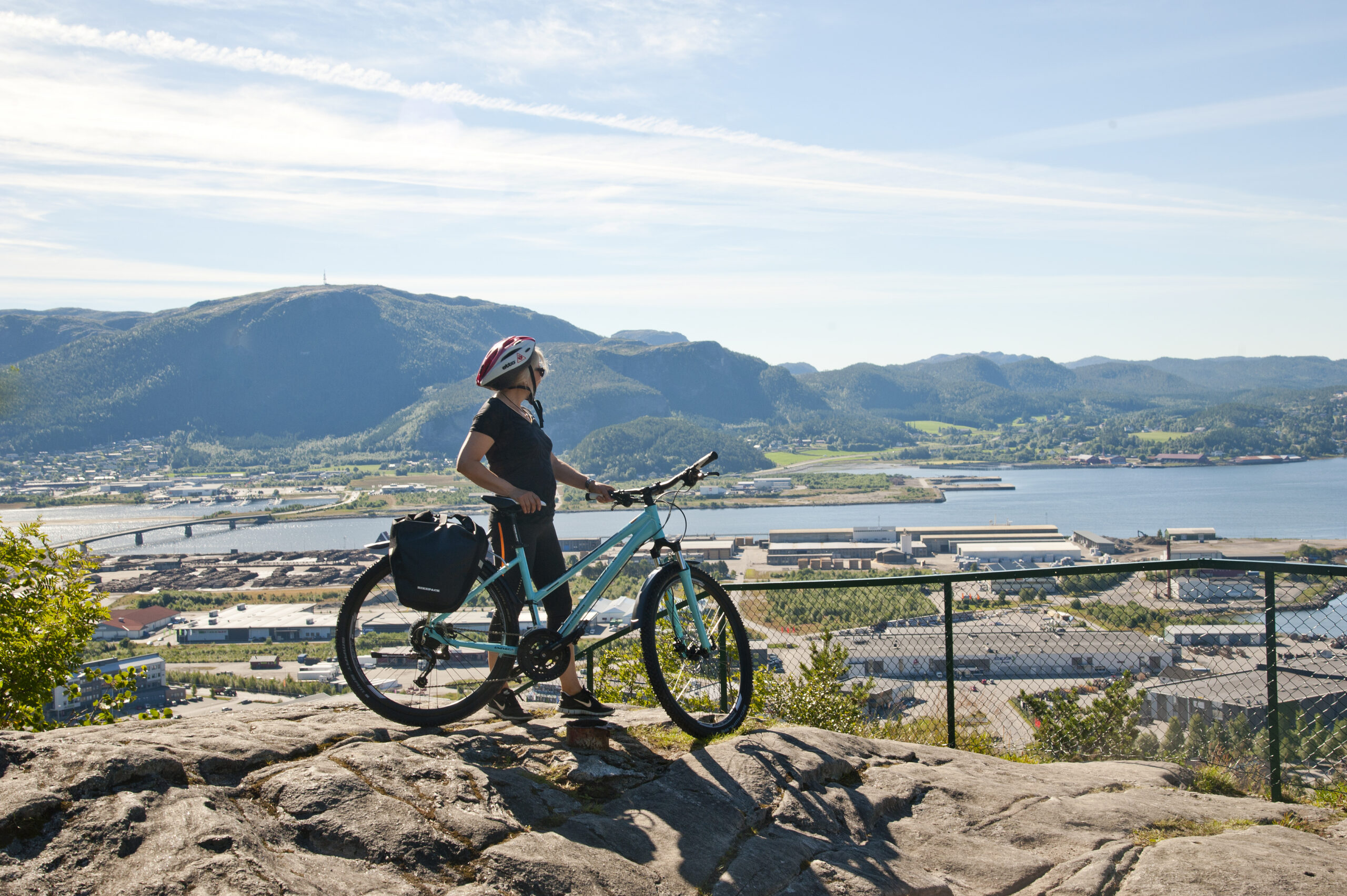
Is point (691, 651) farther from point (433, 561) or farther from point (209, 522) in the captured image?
point (209, 522)

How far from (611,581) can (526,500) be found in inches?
25.2

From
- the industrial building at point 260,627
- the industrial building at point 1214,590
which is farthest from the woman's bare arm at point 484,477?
the industrial building at point 260,627

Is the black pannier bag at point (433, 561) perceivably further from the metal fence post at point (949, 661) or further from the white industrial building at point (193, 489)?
the white industrial building at point (193, 489)

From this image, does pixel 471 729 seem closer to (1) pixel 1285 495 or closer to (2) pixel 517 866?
(2) pixel 517 866

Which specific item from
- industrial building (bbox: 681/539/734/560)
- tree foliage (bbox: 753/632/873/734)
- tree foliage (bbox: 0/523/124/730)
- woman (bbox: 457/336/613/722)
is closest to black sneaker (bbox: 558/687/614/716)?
woman (bbox: 457/336/613/722)

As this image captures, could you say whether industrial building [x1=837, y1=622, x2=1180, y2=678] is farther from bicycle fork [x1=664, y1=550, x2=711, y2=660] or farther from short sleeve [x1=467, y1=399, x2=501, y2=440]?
short sleeve [x1=467, y1=399, x2=501, y2=440]

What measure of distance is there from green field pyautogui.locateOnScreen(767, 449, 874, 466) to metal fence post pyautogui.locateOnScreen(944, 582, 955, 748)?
129m

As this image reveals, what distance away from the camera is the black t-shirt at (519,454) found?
4211mm

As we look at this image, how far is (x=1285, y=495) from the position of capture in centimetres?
8481

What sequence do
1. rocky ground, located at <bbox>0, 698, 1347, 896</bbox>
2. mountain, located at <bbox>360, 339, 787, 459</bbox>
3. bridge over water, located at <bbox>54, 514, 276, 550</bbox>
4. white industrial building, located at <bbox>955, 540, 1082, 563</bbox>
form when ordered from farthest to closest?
mountain, located at <bbox>360, 339, 787, 459</bbox>, bridge over water, located at <bbox>54, 514, 276, 550</bbox>, white industrial building, located at <bbox>955, 540, 1082, 563</bbox>, rocky ground, located at <bbox>0, 698, 1347, 896</bbox>

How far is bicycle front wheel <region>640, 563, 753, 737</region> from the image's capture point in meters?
4.07

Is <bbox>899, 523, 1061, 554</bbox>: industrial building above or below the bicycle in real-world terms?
below

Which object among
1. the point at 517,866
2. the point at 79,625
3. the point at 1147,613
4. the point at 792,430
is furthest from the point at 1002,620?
the point at 792,430

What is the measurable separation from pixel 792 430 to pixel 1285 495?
10097 centimetres
